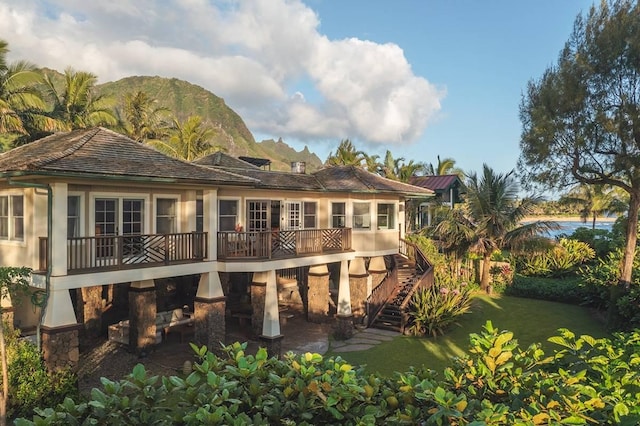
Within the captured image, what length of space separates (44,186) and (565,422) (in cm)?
1240

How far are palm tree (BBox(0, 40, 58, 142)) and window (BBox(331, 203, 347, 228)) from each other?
15.6 m

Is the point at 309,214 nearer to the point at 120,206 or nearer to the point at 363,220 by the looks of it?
the point at 363,220

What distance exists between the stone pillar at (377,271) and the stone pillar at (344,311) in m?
2.75

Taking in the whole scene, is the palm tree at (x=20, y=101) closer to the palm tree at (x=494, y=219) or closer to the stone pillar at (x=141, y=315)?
the stone pillar at (x=141, y=315)

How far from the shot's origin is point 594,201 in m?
45.9

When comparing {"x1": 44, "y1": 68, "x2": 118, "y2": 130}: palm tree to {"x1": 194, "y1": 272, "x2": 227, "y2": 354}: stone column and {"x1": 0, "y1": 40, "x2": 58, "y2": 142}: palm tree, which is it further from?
{"x1": 194, "y1": 272, "x2": 227, "y2": 354}: stone column

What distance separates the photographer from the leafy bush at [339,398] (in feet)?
10.4

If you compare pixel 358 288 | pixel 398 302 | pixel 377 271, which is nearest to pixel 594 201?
pixel 377 271

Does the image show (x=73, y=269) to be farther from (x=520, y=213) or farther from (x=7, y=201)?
(x=520, y=213)

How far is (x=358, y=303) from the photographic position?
2097 cm

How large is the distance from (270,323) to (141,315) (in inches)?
178

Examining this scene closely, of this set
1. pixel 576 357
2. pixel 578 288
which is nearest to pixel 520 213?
pixel 578 288

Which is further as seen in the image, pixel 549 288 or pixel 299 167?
pixel 549 288

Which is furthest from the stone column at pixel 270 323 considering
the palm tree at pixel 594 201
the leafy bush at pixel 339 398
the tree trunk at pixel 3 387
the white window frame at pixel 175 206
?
the palm tree at pixel 594 201
